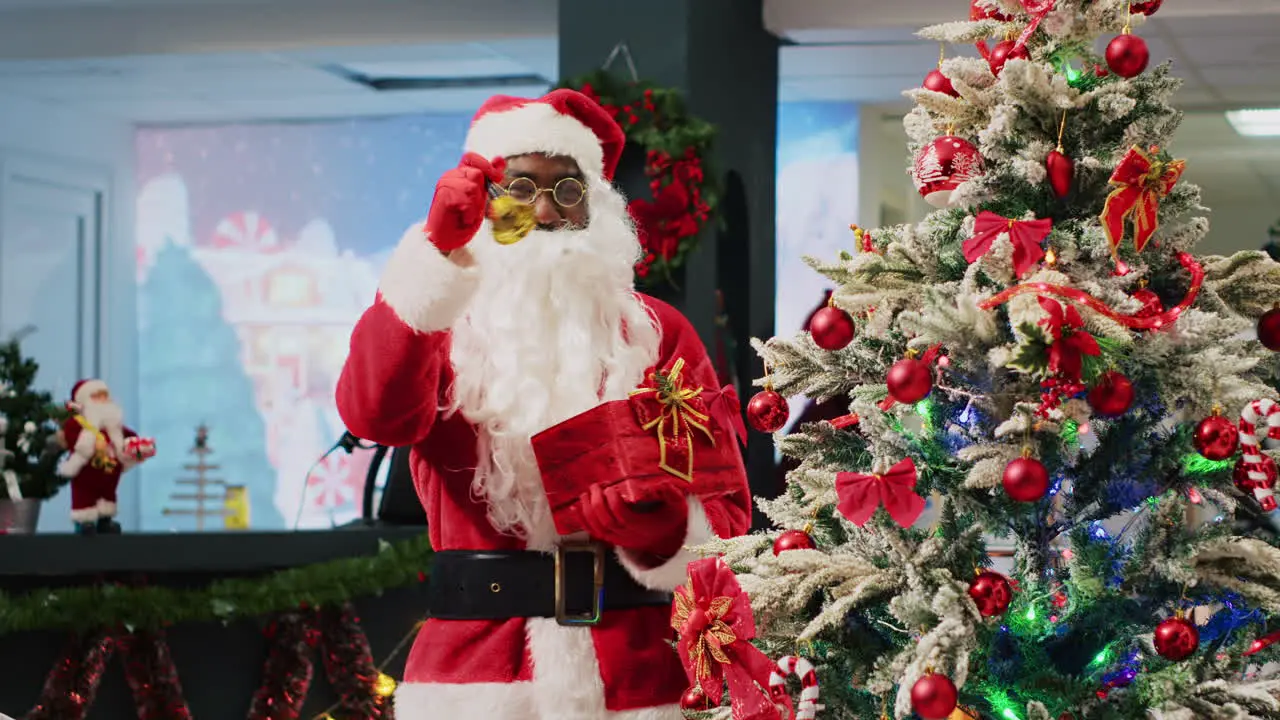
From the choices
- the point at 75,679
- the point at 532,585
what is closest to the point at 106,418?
the point at 75,679

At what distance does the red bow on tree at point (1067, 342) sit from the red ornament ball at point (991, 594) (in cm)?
23

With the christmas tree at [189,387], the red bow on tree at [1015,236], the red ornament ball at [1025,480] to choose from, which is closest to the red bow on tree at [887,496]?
the red ornament ball at [1025,480]

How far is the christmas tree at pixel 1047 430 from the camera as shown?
149cm

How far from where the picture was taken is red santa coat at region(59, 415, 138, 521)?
154 inches

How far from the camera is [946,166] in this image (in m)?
1.64

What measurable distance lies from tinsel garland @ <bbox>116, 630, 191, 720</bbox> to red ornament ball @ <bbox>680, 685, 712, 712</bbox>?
193 centimetres

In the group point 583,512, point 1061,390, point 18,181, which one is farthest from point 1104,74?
point 18,181

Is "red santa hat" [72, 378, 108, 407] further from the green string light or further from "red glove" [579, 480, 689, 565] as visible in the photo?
the green string light

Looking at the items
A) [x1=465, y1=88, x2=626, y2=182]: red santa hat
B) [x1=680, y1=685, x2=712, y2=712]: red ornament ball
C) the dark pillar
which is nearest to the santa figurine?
the dark pillar

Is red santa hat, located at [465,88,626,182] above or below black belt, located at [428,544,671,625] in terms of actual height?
above

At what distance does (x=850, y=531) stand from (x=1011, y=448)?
26cm

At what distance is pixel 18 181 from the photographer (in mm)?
7129

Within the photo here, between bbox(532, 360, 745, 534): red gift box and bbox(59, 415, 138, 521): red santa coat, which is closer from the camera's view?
bbox(532, 360, 745, 534): red gift box

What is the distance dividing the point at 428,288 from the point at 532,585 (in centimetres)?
47
